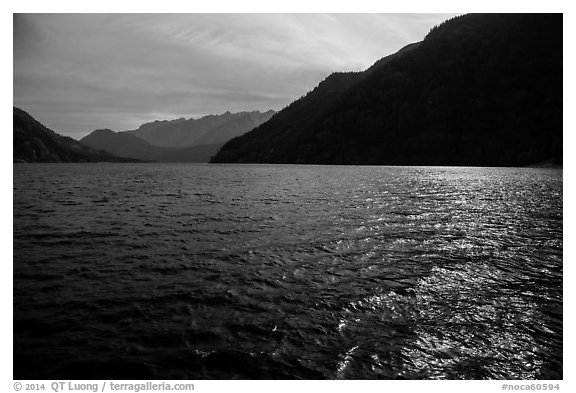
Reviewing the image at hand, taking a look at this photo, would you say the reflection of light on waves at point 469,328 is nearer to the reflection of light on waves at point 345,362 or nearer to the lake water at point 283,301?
the lake water at point 283,301

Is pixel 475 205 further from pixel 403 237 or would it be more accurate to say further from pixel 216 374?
pixel 216 374

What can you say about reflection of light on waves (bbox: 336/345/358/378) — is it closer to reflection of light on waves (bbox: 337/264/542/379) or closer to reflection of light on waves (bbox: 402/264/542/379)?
reflection of light on waves (bbox: 337/264/542/379)

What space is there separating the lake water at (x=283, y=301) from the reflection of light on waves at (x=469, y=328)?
0.07 meters

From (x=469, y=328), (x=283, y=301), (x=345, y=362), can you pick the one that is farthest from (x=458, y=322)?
(x=283, y=301)

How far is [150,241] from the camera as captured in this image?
27281 millimetres

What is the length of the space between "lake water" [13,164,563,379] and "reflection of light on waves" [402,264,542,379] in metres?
0.07

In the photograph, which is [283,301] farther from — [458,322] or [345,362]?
[458,322]

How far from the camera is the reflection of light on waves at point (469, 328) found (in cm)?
1252

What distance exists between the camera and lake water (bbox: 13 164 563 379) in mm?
12180

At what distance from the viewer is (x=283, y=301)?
16875mm

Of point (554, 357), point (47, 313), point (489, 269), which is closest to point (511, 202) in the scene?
point (489, 269)

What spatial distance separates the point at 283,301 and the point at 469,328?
8469 millimetres

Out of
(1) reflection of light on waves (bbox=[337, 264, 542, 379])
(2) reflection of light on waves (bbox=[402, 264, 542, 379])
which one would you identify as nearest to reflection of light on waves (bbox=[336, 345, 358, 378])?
(1) reflection of light on waves (bbox=[337, 264, 542, 379])

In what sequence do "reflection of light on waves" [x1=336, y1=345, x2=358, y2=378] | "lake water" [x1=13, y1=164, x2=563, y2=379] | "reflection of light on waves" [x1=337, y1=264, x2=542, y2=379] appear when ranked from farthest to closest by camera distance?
"reflection of light on waves" [x1=337, y1=264, x2=542, y2=379]
"lake water" [x1=13, y1=164, x2=563, y2=379]
"reflection of light on waves" [x1=336, y1=345, x2=358, y2=378]
